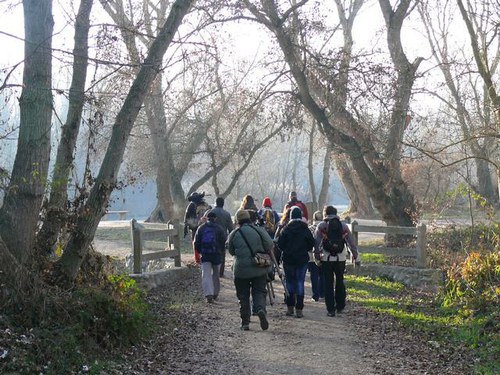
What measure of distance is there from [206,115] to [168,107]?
2273mm

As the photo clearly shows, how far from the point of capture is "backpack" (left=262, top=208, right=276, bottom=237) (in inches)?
618

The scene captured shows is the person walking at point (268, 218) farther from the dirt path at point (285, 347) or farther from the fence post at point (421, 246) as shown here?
the fence post at point (421, 246)

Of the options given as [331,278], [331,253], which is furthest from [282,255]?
[331,278]

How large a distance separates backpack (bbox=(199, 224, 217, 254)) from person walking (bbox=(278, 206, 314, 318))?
1874 mm

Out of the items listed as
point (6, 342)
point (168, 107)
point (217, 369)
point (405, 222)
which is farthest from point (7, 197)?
→ point (168, 107)

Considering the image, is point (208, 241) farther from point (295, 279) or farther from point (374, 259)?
point (374, 259)

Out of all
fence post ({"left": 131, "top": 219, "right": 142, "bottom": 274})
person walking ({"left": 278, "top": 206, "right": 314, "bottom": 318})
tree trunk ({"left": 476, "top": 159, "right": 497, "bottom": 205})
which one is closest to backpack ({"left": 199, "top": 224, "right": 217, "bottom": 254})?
person walking ({"left": 278, "top": 206, "right": 314, "bottom": 318})

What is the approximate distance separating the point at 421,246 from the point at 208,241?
5.92 metres

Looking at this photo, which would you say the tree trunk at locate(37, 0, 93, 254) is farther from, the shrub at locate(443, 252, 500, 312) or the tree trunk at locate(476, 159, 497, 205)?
the tree trunk at locate(476, 159, 497, 205)

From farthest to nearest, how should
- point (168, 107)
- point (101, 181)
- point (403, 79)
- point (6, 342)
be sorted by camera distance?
point (168, 107) < point (403, 79) < point (101, 181) < point (6, 342)

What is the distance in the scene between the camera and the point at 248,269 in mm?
10461

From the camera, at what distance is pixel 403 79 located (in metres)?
19.2

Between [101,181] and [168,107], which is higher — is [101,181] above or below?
below

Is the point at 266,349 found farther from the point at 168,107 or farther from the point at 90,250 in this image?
the point at 168,107
